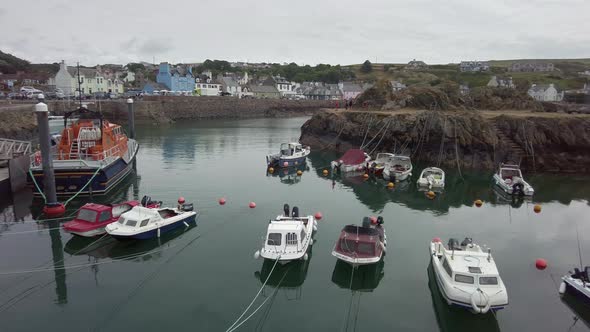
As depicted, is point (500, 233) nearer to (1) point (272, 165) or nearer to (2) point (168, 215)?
(2) point (168, 215)

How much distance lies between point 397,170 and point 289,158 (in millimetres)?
12873

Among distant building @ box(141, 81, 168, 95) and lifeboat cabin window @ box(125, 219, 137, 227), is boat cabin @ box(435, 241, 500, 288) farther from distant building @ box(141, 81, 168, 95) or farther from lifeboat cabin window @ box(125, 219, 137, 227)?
distant building @ box(141, 81, 168, 95)

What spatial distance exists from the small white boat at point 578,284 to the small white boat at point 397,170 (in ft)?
73.9

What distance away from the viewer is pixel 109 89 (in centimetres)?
12181

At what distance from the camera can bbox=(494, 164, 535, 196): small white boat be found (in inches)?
1415

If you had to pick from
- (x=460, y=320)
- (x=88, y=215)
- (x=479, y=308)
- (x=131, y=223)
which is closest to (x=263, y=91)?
(x=88, y=215)

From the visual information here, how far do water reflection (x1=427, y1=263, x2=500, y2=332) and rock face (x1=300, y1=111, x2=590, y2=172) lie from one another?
33.3 metres

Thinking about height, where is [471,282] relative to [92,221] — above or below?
below

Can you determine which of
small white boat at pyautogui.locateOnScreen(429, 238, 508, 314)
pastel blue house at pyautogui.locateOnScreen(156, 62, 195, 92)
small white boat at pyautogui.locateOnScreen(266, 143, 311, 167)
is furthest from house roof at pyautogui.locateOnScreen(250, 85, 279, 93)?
small white boat at pyautogui.locateOnScreen(429, 238, 508, 314)

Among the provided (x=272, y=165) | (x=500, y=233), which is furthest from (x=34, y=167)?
(x=500, y=233)

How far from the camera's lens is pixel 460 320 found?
54.3ft

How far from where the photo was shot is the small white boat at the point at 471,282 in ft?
52.1

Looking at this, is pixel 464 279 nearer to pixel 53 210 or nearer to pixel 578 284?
pixel 578 284

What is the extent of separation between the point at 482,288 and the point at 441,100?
50607 mm
